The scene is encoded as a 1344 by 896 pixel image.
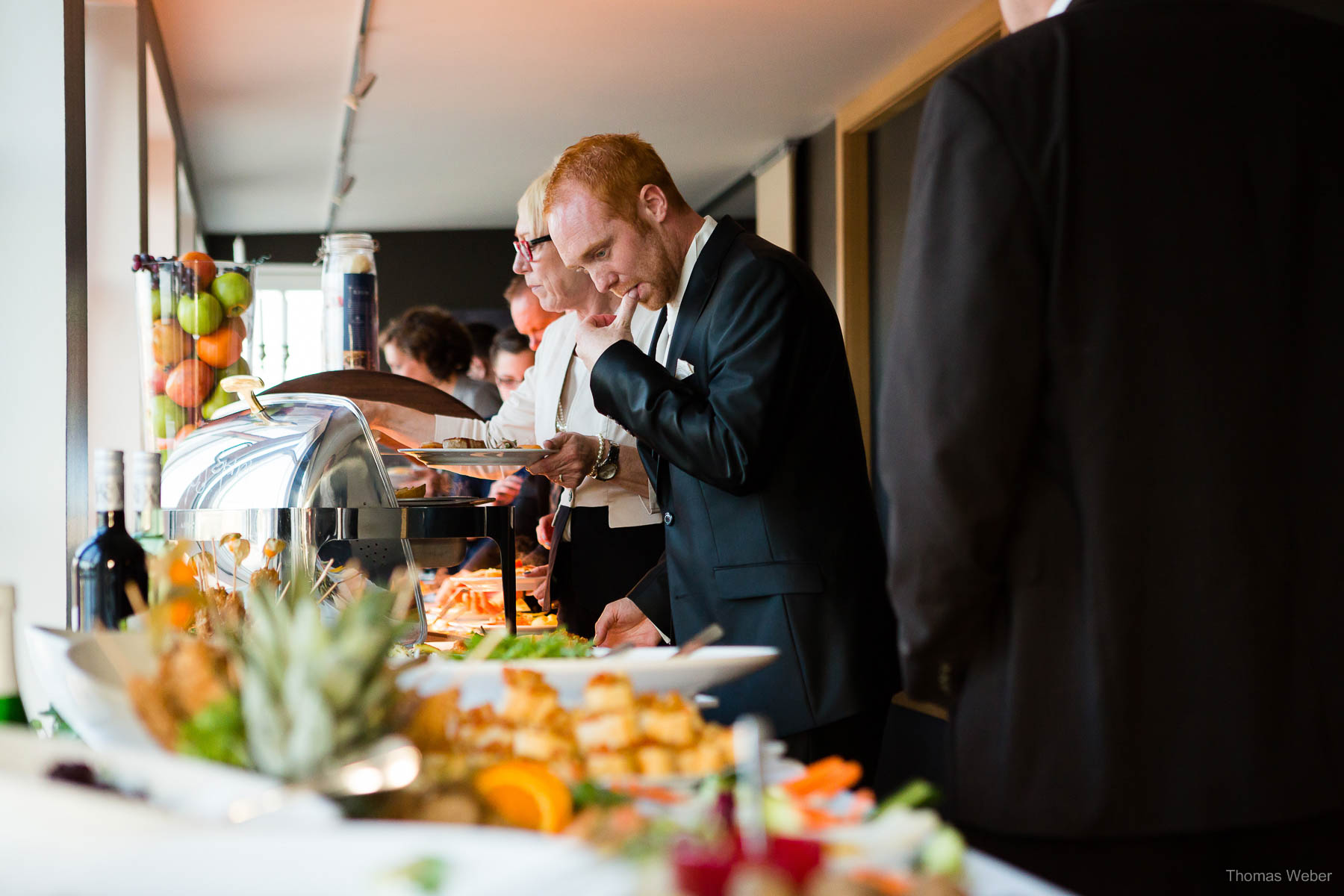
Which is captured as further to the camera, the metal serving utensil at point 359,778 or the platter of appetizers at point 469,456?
the platter of appetizers at point 469,456

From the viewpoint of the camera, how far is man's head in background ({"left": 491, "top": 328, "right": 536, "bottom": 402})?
4902 millimetres

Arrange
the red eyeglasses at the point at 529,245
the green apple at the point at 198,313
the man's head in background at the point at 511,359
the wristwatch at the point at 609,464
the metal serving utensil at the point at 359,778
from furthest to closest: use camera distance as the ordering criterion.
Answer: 1. the man's head in background at the point at 511,359
2. the red eyeglasses at the point at 529,245
3. the wristwatch at the point at 609,464
4. the green apple at the point at 198,313
5. the metal serving utensil at the point at 359,778

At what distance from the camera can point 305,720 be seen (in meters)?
0.64

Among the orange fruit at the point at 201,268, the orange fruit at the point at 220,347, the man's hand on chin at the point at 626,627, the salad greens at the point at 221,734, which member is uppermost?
→ the orange fruit at the point at 201,268

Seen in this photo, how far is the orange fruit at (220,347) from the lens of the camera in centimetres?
212

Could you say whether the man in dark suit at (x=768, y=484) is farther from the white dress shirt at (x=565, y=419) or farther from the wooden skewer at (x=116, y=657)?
the wooden skewer at (x=116, y=657)

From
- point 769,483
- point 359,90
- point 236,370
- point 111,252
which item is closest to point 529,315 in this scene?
point 111,252

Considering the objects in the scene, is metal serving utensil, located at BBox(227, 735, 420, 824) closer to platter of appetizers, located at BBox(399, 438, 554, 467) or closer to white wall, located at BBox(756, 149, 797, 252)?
platter of appetizers, located at BBox(399, 438, 554, 467)

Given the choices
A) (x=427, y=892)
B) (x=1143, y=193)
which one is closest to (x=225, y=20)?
(x=1143, y=193)

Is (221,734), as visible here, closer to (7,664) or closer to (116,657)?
(116,657)

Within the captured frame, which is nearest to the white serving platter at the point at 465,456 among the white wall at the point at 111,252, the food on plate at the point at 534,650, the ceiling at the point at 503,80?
the food on plate at the point at 534,650

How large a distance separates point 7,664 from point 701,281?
3.48 ft

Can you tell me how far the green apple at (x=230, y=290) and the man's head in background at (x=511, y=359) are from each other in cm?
269

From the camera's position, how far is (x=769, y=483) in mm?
1616
